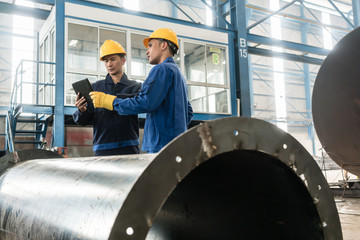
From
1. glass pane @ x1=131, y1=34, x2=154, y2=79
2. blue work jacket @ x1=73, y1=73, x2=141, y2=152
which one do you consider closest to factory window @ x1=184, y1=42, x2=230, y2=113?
glass pane @ x1=131, y1=34, x2=154, y2=79

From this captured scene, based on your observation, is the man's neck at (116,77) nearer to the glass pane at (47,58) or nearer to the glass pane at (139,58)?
the glass pane at (47,58)

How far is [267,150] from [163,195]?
0.26 m

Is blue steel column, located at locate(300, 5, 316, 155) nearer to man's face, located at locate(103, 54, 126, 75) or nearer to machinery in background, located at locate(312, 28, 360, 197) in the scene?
machinery in background, located at locate(312, 28, 360, 197)

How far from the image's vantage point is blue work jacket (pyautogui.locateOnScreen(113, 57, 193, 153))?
1.64 m

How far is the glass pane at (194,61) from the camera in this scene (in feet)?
24.6

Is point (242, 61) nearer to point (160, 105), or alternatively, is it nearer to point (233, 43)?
point (233, 43)

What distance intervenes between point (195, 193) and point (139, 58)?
6681 mm

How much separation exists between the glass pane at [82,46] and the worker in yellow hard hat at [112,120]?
4.37 metres

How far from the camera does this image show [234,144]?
26.0 inches

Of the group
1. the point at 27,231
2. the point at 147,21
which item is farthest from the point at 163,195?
the point at 147,21

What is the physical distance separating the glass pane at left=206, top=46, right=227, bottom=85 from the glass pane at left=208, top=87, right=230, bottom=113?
0.68ft

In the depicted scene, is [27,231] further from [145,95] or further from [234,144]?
[145,95]

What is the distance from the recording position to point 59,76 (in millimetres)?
5566

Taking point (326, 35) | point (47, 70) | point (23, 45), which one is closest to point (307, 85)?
point (326, 35)
